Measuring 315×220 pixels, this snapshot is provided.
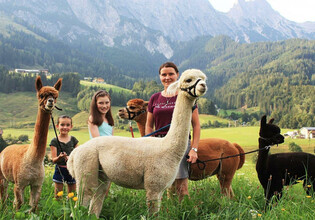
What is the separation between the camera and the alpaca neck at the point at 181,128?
10.3 ft

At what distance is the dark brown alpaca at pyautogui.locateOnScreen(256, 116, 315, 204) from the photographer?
445cm

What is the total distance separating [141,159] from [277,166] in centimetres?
268

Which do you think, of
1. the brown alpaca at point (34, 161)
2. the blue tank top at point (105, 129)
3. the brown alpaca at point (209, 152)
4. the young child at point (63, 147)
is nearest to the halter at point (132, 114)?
the brown alpaca at point (209, 152)

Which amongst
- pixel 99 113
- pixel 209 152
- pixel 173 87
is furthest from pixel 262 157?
pixel 99 113

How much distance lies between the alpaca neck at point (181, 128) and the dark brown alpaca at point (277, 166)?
1.63 m

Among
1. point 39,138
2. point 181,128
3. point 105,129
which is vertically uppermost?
point 181,128

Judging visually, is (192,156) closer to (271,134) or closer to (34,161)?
(271,134)

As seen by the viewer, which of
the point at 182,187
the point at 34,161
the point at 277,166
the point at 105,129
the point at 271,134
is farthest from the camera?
the point at 277,166

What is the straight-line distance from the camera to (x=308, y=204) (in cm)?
433

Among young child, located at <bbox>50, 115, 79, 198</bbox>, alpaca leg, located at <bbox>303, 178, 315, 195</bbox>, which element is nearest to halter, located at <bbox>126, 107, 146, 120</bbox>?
young child, located at <bbox>50, 115, 79, 198</bbox>

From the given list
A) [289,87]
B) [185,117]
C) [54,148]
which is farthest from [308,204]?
[289,87]

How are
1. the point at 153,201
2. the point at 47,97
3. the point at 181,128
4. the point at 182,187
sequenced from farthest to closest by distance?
the point at 182,187 < the point at 47,97 < the point at 181,128 < the point at 153,201

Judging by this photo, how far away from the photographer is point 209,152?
4973 mm

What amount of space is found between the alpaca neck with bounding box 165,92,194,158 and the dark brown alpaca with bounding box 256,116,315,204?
64.3 inches
